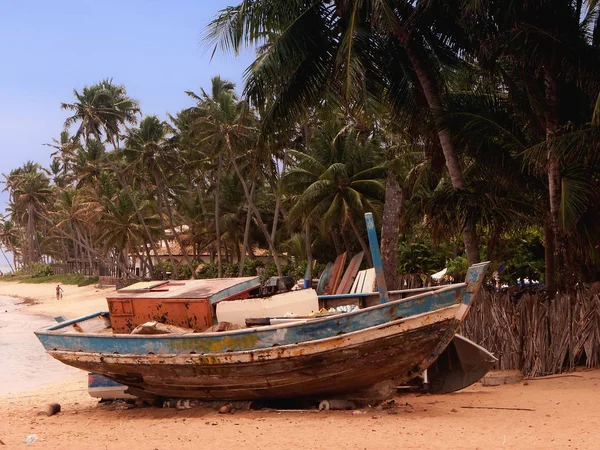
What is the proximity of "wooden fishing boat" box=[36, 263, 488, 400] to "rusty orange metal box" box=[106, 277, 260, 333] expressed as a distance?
2.19ft

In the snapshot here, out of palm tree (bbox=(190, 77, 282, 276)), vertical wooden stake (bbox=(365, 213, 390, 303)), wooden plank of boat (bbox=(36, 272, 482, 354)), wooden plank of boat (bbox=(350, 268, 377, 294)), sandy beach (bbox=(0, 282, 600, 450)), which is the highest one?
palm tree (bbox=(190, 77, 282, 276))

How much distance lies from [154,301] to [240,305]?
1330 millimetres

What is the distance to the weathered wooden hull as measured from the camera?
8008 millimetres

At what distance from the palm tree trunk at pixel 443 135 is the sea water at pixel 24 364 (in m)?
9.79

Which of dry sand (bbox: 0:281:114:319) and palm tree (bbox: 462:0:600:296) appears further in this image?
dry sand (bbox: 0:281:114:319)

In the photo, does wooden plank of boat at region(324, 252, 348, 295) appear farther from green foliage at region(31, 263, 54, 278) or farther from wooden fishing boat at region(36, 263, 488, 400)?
green foliage at region(31, 263, 54, 278)

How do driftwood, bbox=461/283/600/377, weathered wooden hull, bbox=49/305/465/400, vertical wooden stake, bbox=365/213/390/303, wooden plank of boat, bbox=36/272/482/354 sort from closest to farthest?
wooden plank of boat, bbox=36/272/482/354 → weathered wooden hull, bbox=49/305/465/400 → vertical wooden stake, bbox=365/213/390/303 → driftwood, bbox=461/283/600/377

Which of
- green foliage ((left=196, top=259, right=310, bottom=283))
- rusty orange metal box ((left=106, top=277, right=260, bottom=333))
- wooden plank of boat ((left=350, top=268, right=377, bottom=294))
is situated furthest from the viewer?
green foliage ((left=196, top=259, right=310, bottom=283))

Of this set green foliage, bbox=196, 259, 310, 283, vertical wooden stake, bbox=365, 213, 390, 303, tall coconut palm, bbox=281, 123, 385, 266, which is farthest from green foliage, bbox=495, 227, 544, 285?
green foliage, bbox=196, 259, 310, 283

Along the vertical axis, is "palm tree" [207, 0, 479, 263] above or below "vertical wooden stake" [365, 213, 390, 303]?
above

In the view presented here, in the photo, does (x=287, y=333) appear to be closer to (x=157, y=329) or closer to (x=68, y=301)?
(x=157, y=329)

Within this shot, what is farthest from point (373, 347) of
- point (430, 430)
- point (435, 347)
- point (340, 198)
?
point (340, 198)

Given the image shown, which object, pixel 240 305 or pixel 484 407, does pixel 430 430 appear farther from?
pixel 240 305

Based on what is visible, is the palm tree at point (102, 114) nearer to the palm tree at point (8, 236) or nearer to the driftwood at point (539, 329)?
the driftwood at point (539, 329)
